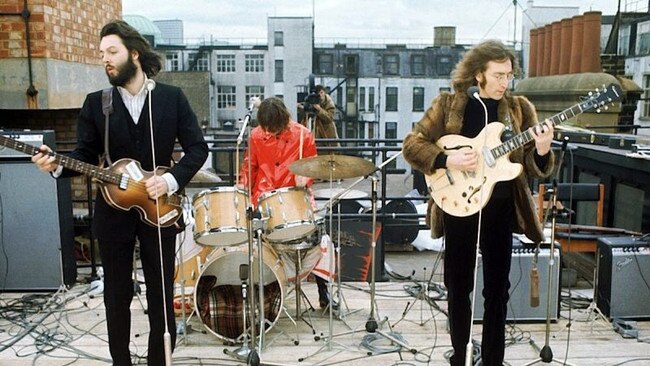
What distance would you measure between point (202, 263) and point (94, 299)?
45.4 inches

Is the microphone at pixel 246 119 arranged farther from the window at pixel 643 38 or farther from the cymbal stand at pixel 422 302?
the window at pixel 643 38

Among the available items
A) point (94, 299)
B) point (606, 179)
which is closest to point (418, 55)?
point (606, 179)

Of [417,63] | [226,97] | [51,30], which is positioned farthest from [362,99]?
[51,30]

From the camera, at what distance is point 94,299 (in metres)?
4.41

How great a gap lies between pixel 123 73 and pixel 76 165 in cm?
46

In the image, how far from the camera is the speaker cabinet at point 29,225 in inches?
175

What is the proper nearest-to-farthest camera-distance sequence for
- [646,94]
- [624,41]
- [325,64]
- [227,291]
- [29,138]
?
[227,291], [29,138], [646,94], [624,41], [325,64]

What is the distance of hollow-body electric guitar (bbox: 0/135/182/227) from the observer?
8.51ft

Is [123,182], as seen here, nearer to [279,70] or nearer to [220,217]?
[220,217]

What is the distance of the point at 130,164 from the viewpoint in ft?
8.63

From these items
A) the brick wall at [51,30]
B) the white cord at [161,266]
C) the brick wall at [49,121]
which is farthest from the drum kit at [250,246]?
the brick wall at [49,121]

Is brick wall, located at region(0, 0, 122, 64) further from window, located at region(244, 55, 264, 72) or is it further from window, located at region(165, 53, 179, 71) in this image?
window, located at region(165, 53, 179, 71)

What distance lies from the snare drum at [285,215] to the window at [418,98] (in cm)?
3553

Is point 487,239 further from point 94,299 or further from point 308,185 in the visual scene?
point 94,299
